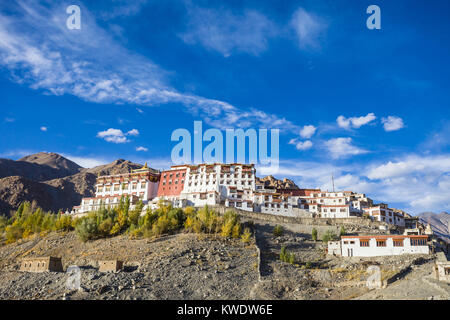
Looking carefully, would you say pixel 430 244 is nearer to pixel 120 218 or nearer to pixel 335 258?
pixel 335 258

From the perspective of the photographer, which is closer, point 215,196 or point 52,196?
point 215,196

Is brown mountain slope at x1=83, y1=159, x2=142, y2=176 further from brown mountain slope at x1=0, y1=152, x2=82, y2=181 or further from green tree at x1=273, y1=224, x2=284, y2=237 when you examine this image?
green tree at x1=273, y1=224, x2=284, y2=237

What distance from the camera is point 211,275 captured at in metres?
46.6

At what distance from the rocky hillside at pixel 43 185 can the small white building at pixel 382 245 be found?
85678 millimetres

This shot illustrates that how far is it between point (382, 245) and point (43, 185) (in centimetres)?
13117

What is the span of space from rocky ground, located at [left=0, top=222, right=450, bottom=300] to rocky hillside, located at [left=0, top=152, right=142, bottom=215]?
230 feet

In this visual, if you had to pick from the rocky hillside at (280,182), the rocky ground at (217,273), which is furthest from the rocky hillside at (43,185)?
the rocky ground at (217,273)

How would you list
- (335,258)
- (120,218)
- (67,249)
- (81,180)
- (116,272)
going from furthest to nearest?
(81,180) < (120,218) < (67,249) < (335,258) < (116,272)

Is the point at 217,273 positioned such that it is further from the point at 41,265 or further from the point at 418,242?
the point at 418,242

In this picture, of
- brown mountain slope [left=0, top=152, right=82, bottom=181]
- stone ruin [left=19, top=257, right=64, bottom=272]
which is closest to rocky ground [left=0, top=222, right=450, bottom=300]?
stone ruin [left=19, top=257, right=64, bottom=272]
